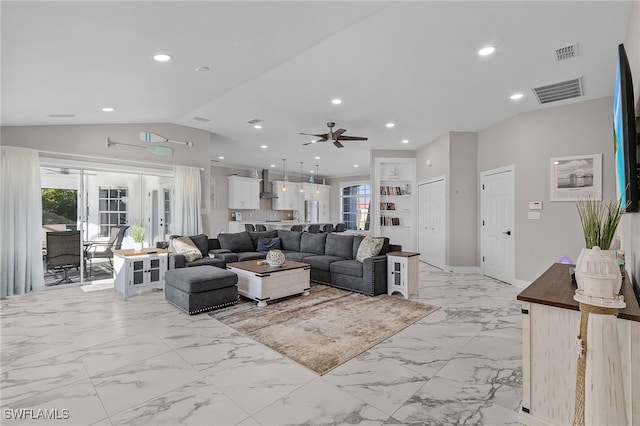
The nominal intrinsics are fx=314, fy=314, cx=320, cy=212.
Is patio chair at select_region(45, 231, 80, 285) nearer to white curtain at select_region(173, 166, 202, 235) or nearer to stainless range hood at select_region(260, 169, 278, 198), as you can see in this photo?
white curtain at select_region(173, 166, 202, 235)

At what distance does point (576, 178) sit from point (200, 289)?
548 cm

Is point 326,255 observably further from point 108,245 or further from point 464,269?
point 108,245

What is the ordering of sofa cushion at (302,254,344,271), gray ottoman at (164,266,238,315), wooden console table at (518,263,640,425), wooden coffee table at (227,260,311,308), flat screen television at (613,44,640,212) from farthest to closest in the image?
1. sofa cushion at (302,254,344,271)
2. wooden coffee table at (227,260,311,308)
3. gray ottoman at (164,266,238,315)
4. flat screen television at (613,44,640,212)
5. wooden console table at (518,263,640,425)

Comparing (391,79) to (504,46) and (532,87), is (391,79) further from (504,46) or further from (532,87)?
(532,87)

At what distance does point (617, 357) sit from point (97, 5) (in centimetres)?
351

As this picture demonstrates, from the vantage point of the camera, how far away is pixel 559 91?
167 inches

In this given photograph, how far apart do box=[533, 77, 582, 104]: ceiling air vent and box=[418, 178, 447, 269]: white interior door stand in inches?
98.6

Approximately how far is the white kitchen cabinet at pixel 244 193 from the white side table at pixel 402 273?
22.5ft

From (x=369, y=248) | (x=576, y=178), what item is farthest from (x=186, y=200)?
(x=576, y=178)

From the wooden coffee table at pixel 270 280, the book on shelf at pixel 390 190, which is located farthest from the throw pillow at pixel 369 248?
the book on shelf at pixel 390 190

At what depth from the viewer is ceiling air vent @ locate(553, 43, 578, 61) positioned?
3.12m

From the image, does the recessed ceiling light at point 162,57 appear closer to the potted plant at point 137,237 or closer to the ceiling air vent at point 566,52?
the potted plant at point 137,237

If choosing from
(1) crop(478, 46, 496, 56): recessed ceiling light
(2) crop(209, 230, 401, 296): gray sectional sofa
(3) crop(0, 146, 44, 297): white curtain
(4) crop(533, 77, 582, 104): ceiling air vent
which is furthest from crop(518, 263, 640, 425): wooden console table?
(3) crop(0, 146, 44, 297): white curtain

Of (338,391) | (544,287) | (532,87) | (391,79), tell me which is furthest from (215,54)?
(532,87)
